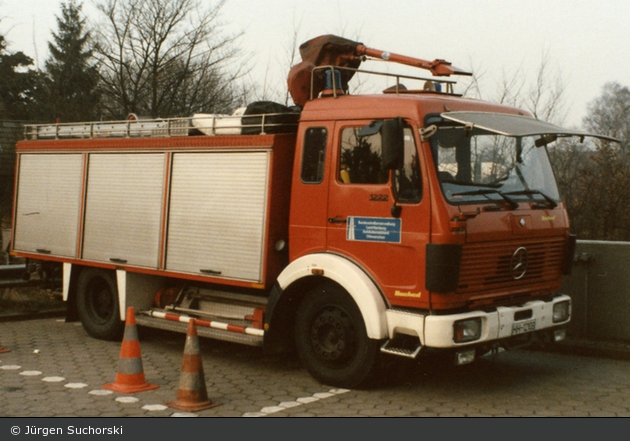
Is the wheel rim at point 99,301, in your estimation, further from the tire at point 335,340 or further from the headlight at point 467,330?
the headlight at point 467,330

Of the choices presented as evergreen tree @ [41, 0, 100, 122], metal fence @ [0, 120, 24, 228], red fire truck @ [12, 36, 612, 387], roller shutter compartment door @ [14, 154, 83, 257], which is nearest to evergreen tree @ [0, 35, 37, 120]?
metal fence @ [0, 120, 24, 228]

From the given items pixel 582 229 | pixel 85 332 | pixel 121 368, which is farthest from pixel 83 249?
pixel 582 229

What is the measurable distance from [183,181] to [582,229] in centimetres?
864

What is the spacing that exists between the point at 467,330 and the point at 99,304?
215 inches

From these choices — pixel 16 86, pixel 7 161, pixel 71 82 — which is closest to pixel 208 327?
pixel 71 82

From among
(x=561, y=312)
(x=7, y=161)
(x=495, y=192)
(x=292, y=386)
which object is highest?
(x=7, y=161)

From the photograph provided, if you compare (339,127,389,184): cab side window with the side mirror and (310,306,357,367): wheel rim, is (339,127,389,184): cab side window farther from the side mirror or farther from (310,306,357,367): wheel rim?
(310,306,357,367): wheel rim

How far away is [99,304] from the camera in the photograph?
33.7 feet

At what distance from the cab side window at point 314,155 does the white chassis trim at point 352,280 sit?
0.76 meters

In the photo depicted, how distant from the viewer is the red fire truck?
22.1 ft

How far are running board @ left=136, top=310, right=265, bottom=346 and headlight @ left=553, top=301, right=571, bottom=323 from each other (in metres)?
2.84

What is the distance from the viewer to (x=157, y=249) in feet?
29.9

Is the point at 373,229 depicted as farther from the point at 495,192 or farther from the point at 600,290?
the point at 600,290

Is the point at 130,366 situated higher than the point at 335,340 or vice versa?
the point at 335,340
